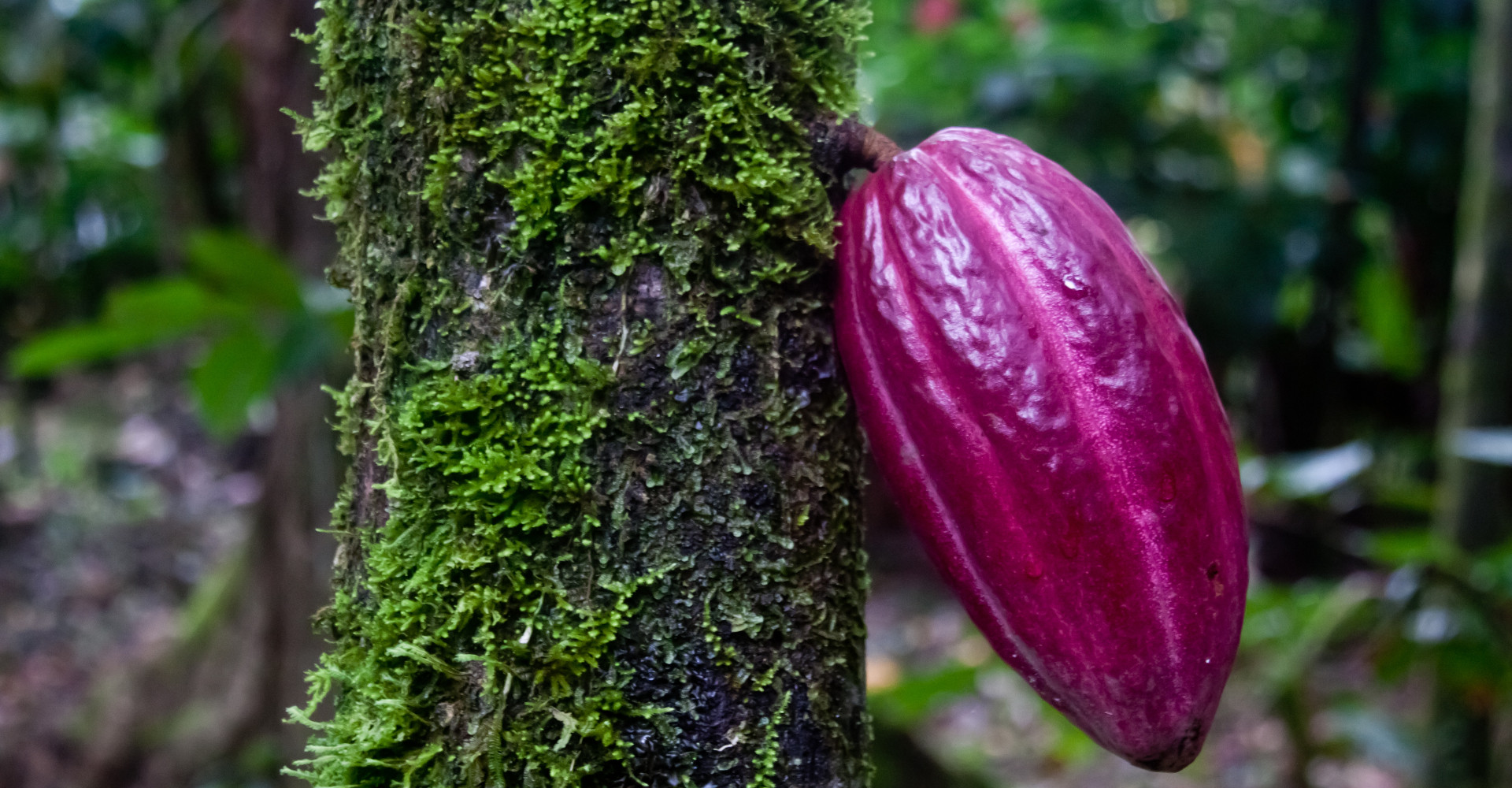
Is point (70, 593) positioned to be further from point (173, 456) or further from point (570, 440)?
point (570, 440)

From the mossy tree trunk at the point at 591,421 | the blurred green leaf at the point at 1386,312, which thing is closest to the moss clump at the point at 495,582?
the mossy tree trunk at the point at 591,421

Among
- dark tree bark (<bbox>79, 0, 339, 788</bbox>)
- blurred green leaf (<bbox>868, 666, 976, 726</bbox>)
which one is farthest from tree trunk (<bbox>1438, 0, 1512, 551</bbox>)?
dark tree bark (<bbox>79, 0, 339, 788</bbox>)

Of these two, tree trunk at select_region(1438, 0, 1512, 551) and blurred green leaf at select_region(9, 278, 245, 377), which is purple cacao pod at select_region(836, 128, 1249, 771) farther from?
tree trunk at select_region(1438, 0, 1512, 551)

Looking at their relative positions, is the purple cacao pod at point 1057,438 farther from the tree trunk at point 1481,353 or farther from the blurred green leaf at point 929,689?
the tree trunk at point 1481,353

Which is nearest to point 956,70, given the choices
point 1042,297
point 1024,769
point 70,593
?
point 1024,769

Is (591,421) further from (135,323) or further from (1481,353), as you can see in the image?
(1481,353)
